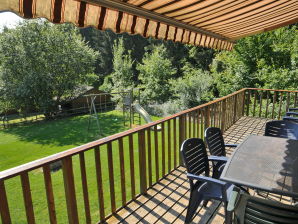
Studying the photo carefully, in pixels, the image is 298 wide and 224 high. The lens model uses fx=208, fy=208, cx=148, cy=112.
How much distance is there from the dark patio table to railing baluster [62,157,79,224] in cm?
142

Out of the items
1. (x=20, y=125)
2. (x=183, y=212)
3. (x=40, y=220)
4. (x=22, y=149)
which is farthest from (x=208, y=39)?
(x=20, y=125)

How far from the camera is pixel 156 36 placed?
2.78 meters

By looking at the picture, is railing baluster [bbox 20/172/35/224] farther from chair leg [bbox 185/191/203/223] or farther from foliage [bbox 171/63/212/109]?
foliage [bbox 171/63/212/109]

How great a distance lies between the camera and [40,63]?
54.9 ft

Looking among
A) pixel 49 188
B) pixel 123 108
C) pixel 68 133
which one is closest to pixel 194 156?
pixel 49 188

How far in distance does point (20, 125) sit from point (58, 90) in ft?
13.8

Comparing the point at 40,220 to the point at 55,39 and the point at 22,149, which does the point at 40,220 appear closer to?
the point at 22,149

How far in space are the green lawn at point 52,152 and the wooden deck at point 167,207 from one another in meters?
1.64

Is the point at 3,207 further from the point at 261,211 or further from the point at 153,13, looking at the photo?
the point at 153,13

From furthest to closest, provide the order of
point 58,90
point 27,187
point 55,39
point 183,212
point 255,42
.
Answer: point 58,90
point 55,39
point 255,42
point 183,212
point 27,187

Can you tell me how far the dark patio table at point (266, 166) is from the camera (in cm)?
175

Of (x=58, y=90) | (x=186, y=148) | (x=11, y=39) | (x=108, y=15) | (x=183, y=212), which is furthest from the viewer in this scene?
(x=58, y=90)

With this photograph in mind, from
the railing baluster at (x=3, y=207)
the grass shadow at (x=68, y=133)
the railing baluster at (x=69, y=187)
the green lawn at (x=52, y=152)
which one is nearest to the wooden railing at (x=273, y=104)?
the green lawn at (x=52, y=152)

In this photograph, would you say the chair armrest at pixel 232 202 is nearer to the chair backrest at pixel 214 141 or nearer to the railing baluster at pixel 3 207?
the chair backrest at pixel 214 141
